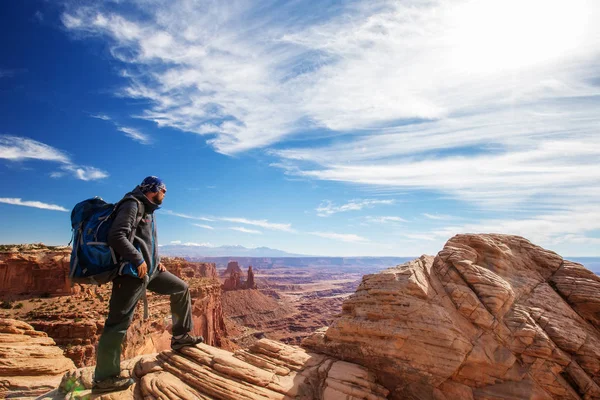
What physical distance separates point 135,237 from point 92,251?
71 centimetres

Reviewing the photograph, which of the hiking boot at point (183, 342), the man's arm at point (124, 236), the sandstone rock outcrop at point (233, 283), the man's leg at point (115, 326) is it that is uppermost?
the man's arm at point (124, 236)

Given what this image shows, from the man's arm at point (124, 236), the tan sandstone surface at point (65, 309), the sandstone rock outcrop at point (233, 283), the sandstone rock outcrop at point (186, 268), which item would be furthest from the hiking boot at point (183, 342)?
the sandstone rock outcrop at point (233, 283)

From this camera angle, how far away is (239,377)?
20.9 feet

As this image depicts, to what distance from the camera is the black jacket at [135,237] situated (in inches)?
213

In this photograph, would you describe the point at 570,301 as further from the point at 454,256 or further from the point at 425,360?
the point at 425,360

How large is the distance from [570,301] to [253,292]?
99.8 meters

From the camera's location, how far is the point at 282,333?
252 feet

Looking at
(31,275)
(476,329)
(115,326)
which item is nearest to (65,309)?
(31,275)

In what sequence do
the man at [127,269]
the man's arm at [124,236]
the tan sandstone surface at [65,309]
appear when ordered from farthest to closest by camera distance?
the tan sandstone surface at [65,309] → the man at [127,269] → the man's arm at [124,236]

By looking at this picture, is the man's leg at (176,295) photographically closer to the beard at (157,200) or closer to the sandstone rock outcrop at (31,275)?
the beard at (157,200)

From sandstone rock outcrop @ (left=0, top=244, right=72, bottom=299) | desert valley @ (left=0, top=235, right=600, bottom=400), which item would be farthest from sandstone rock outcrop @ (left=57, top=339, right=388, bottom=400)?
sandstone rock outcrop @ (left=0, top=244, right=72, bottom=299)

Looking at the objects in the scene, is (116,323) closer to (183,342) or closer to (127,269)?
(127,269)

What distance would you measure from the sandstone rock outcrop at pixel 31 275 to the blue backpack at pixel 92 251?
32.3 metres

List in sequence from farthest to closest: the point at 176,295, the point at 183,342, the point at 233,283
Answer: the point at 233,283
the point at 183,342
the point at 176,295
